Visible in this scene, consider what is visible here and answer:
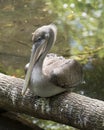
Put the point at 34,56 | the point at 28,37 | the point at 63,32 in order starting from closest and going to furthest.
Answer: the point at 34,56, the point at 28,37, the point at 63,32

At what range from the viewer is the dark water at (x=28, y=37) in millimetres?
6332

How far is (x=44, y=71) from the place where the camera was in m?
4.19

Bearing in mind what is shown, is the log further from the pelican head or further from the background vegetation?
the background vegetation

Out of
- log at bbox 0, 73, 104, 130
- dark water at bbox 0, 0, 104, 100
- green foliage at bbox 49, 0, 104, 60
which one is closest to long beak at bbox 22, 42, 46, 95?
log at bbox 0, 73, 104, 130

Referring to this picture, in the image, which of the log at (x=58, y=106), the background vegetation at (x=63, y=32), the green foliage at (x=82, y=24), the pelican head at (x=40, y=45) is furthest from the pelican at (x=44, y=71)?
the green foliage at (x=82, y=24)

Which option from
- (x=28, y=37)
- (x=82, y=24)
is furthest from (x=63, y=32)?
(x=28, y=37)

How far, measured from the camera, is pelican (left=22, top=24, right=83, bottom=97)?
4105mm

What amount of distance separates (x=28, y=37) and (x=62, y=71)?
386 centimetres

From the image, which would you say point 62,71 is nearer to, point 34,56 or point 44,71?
point 44,71

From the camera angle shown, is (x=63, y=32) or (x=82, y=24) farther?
(x=82, y=24)

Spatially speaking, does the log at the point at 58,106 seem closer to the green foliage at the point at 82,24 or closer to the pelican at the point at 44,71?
the pelican at the point at 44,71

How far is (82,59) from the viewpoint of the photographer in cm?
689

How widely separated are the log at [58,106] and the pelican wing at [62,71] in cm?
17

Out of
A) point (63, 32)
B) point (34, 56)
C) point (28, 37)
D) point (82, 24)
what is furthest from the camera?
point (82, 24)
